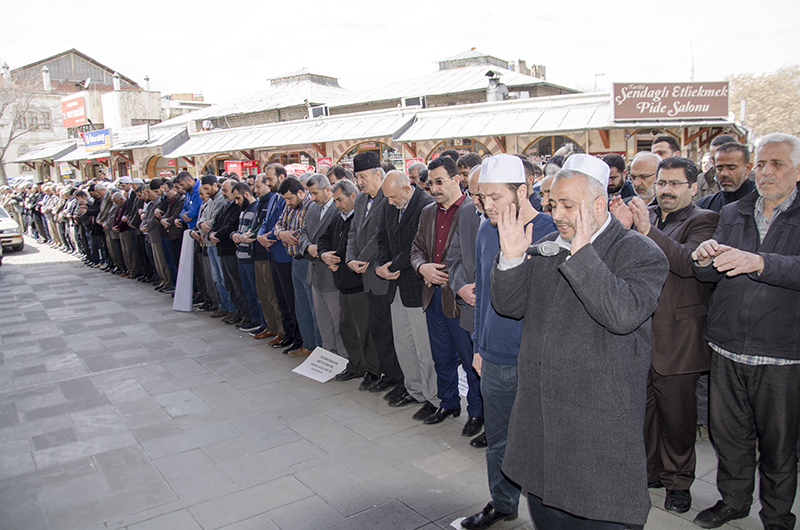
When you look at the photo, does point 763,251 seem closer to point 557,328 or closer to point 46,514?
point 557,328

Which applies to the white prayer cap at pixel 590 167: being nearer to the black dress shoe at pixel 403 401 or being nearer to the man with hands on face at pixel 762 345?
the man with hands on face at pixel 762 345

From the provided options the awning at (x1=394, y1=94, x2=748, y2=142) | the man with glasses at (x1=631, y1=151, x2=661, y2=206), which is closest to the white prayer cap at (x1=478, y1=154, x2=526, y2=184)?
the man with glasses at (x1=631, y1=151, x2=661, y2=206)

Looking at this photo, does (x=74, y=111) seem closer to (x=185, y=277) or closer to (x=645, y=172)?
(x=185, y=277)

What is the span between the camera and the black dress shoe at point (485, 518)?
300cm

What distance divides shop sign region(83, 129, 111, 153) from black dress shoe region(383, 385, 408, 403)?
3232 cm

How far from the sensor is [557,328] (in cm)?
209

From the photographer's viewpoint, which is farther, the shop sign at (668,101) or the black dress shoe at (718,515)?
the shop sign at (668,101)

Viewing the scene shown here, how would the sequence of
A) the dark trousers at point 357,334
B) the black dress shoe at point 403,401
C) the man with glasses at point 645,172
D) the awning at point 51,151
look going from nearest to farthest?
1. the man with glasses at point 645,172
2. the black dress shoe at point 403,401
3. the dark trousers at point 357,334
4. the awning at point 51,151

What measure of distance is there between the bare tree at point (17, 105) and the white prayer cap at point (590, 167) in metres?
46.9

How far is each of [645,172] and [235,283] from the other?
224 inches

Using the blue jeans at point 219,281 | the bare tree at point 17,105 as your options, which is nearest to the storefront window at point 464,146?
the blue jeans at point 219,281

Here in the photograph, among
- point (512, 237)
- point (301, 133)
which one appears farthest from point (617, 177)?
point (301, 133)

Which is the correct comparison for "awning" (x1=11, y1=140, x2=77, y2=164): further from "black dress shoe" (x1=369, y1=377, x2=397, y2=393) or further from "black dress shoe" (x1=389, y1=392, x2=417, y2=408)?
"black dress shoe" (x1=389, y1=392, x2=417, y2=408)

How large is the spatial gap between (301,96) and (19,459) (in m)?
26.7
